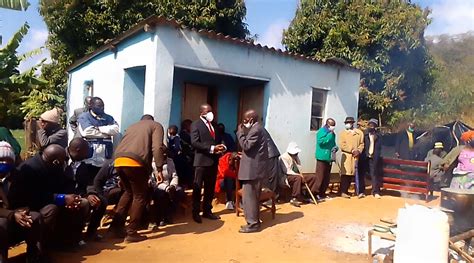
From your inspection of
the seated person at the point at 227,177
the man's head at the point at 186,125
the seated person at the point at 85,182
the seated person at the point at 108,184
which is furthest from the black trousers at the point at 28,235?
the man's head at the point at 186,125

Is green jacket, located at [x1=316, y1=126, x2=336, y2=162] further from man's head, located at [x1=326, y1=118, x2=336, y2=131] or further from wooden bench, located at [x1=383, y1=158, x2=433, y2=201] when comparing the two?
wooden bench, located at [x1=383, y1=158, x2=433, y2=201]

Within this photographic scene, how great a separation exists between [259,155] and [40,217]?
3.22 m

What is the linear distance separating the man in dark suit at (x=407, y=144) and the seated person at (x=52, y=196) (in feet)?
31.1

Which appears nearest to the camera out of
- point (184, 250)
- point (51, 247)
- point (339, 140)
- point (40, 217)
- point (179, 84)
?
point (40, 217)

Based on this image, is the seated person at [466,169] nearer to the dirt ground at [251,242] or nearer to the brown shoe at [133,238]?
the dirt ground at [251,242]

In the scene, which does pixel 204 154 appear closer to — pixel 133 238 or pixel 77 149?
pixel 133 238

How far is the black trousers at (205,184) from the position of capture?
6.64 meters

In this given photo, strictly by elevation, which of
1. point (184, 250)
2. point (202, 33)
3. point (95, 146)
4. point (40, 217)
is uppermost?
point (202, 33)

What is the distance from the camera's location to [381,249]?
5.72 meters

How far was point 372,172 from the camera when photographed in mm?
10086

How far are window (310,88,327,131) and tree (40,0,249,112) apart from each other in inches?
230

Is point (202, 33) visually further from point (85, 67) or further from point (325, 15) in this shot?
point (325, 15)

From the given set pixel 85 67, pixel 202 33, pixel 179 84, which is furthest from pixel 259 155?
pixel 85 67

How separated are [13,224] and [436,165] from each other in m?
9.27
